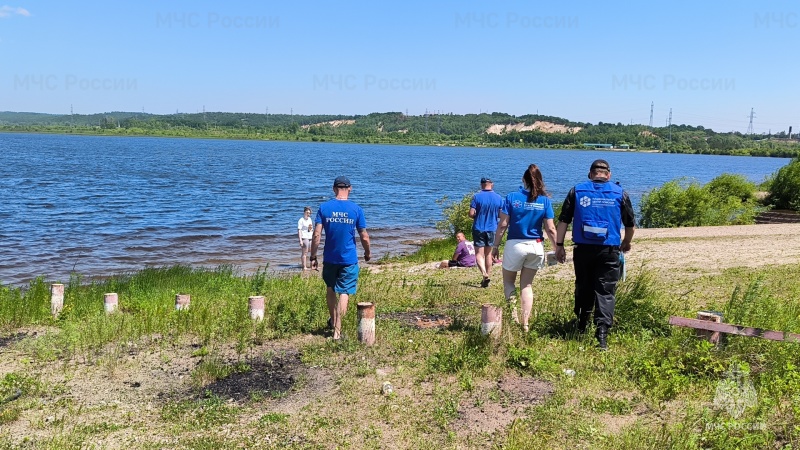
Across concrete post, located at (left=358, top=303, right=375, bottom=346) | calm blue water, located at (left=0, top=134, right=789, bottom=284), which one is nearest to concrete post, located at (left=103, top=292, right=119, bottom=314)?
concrete post, located at (left=358, top=303, right=375, bottom=346)

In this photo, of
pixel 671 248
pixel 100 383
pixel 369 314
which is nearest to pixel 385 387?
pixel 369 314

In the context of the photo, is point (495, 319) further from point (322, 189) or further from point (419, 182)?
point (419, 182)

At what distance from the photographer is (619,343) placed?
7.35 metres

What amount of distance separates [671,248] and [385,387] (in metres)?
11.9

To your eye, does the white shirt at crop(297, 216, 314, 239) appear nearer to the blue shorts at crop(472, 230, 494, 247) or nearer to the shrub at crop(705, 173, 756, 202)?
the blue shorts at crop(472, 230, 494, 247)

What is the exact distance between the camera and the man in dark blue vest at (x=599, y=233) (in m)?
7.04

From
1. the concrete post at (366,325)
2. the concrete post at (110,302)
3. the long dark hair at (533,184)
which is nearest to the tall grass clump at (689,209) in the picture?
the long dark hair at (533,184)

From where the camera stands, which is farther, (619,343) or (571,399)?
(619,343)

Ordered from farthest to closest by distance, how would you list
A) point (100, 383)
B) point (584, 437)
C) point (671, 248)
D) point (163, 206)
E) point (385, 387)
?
point (163, 206), point (671, 248), point (100, 383), point (385, 387), point (584, 437)

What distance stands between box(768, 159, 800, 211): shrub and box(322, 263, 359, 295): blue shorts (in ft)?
90.0

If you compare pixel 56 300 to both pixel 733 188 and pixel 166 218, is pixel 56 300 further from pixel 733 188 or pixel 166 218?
pixel 733 188

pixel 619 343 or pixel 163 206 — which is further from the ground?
pixel 619 343

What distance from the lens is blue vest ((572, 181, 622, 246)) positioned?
7020 mm

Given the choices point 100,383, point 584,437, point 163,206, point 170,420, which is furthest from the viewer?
point 163,206
